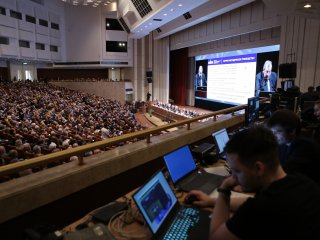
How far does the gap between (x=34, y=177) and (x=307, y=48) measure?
9.33 meters

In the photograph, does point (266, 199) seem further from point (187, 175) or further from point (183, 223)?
point (187, 175)

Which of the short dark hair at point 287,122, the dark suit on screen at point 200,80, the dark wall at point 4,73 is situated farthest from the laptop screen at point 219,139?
the dark wall at point 4,73

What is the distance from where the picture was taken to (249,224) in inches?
39.4

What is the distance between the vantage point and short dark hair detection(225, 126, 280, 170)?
1.10 m

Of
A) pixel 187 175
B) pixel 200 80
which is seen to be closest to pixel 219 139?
pixel 187 175

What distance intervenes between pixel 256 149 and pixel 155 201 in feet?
2.14

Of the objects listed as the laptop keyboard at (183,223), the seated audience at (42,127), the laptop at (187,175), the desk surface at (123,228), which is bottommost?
the seated audience at (42,127)

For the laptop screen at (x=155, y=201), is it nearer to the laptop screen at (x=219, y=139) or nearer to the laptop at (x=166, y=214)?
the laptop at (x=166, y=214)

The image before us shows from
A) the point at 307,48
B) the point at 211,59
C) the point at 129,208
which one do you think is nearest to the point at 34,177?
the point at 129,208

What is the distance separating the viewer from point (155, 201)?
1.46 metres

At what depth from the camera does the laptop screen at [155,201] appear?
1.33 m

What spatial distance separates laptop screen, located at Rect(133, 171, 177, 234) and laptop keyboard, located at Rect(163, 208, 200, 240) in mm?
64

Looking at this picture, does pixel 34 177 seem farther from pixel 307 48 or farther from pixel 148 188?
pixel 307 48

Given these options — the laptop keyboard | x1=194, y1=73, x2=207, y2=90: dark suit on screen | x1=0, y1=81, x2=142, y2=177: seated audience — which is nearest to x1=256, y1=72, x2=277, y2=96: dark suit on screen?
x1=194, y1=73, x2=207, y2=90: dark suit on screen
